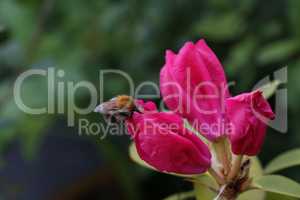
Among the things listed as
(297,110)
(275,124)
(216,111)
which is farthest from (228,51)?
(216,111)

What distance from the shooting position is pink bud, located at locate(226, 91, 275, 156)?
0.50 meters

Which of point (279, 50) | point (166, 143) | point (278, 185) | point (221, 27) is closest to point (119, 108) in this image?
point (166, 143)

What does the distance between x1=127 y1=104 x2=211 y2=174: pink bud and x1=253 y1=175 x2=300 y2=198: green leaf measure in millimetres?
52

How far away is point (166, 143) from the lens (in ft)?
1.66

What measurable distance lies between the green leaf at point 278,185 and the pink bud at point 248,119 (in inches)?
1.1

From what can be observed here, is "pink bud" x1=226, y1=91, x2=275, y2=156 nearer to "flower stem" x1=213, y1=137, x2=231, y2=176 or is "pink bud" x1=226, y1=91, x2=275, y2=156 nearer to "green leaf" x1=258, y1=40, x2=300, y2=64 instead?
"flower stem" x1=213, y1=137, x2=231, y2=176

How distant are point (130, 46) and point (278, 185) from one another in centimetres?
82

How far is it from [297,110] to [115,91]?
0.40 meters

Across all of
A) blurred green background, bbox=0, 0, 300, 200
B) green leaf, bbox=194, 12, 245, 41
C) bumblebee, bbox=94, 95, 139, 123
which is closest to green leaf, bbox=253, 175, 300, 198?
bumblebee, bbox=94, 95, 139, 123

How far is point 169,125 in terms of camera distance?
20.1 inches

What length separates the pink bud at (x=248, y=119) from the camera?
50cm

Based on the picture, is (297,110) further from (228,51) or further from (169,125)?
(169,125)

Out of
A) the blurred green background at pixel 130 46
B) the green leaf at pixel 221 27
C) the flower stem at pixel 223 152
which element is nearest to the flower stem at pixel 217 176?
the flower stem at pixel 223 152

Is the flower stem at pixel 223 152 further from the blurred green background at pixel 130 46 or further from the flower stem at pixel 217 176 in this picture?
the blurred green background at pixel 130 46
